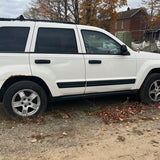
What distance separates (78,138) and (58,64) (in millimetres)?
1505

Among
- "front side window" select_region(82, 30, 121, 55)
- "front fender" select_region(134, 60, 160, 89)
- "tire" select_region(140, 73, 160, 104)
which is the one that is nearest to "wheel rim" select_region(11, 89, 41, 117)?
"front side window" select_region(82, 30, 121, 55)

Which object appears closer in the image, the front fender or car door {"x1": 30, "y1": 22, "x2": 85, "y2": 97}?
car door {"x1": 30, "y1": 22, "x2": 85, "y2": 97}

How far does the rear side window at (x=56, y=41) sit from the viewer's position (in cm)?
360

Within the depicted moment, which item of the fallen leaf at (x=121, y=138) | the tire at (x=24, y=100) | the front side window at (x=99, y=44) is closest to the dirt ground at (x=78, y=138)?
the fallen leaf at (x=121, y=138)

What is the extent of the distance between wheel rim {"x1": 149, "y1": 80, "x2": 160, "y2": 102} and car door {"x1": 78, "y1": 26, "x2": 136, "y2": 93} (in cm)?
72

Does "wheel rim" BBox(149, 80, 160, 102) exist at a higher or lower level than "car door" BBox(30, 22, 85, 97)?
lower

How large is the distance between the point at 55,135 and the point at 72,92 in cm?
103

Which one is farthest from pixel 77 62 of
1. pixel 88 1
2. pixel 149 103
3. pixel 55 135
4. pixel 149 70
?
pixel 88 1

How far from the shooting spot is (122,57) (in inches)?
163

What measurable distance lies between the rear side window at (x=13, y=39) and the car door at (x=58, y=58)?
200 mm

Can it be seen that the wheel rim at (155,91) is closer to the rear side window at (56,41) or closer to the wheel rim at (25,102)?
the rear side window at (56,41)

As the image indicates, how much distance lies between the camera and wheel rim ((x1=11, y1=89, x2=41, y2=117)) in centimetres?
355

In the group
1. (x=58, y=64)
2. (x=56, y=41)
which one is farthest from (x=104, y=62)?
(x=56, y=41)

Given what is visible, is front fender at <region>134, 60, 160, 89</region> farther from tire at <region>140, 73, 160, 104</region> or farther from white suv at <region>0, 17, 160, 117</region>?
tire at <region>140, 73, 160, 104</region>
